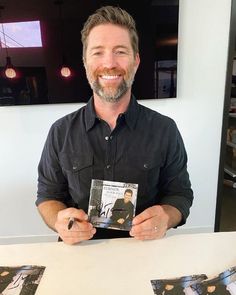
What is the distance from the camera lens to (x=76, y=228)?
0.93m

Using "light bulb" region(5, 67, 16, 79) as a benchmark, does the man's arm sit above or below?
below

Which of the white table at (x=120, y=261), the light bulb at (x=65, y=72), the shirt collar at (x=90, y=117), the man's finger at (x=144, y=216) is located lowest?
the white table at (x=120, y=261)

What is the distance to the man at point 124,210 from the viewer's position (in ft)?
3.13

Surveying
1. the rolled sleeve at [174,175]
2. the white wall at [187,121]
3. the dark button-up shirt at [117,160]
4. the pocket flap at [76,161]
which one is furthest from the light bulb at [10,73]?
the rolled sleeve at [174,175]

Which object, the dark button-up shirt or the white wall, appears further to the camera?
the white wall

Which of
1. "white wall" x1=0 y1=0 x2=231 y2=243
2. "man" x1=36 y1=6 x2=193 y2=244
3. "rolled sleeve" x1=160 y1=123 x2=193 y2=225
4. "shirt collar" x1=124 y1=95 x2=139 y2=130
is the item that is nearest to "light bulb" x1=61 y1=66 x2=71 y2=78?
"white wall" x1=0 y1=0 x2=231 y2=243

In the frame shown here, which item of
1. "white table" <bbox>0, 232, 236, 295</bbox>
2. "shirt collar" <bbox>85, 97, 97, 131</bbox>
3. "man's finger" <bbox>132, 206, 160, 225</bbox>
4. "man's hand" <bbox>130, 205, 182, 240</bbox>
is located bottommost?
"white table" <bbox>0, 232, 236, 295</bbox>

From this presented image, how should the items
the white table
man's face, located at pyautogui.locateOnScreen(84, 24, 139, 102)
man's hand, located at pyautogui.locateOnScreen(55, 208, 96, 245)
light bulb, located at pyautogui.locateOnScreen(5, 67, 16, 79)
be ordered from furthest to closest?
light bulb, located at pyautogui.locateOnScreen(5, 67, 16, 79) → man's face, located at pyautogui.locateOnScreen(84, 24, 139, 102) → man's hand, located at pyautogui.locateOnScreen(55, 208, 96, 245) → the white table

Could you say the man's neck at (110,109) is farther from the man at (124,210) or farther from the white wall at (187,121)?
the white wall at (187,121)

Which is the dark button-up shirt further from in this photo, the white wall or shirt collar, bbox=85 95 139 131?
the white wall

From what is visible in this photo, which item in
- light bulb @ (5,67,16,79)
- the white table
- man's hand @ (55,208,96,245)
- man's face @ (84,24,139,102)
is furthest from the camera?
light bulb @ (5,67,16,79)

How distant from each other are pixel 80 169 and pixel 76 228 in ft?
0.94

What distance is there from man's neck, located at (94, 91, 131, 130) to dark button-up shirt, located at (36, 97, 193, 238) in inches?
1.0

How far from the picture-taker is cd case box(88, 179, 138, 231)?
954 mm
